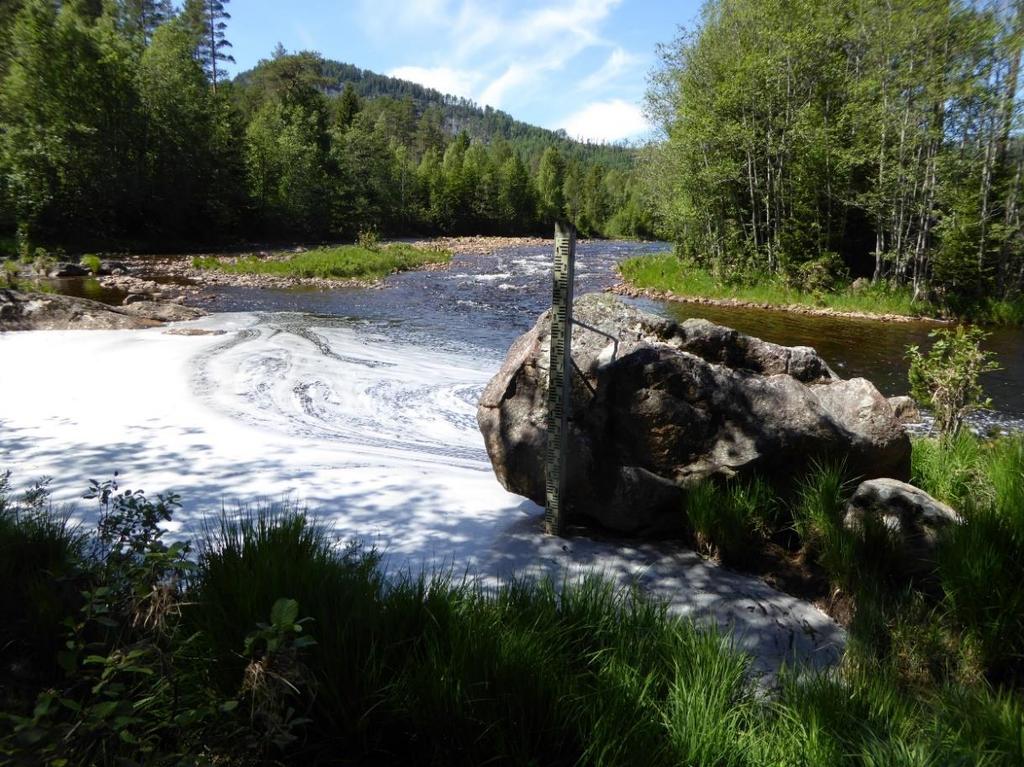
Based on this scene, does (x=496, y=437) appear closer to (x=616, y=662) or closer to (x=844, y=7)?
(x=616, y=662)

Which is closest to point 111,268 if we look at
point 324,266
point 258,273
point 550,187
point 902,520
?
point 258,273

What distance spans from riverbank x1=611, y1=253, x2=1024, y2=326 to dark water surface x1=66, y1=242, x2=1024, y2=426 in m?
0.91

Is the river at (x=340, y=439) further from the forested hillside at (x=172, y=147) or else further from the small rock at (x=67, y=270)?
the forested hillside at (x=172, y=147)

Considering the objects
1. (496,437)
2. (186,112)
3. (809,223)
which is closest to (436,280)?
(809,223)

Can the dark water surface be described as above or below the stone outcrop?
below

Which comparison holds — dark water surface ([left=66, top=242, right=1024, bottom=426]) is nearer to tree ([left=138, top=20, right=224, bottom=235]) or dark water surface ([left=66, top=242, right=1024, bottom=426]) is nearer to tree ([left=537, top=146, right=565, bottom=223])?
tree ([left=138, top=20, right=224, bottom=235])

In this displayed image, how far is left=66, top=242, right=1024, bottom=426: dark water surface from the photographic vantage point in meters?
12.2

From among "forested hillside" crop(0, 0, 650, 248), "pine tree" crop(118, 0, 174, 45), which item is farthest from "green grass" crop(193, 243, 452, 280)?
"pine tree" crop(118, 0, 174, 45)

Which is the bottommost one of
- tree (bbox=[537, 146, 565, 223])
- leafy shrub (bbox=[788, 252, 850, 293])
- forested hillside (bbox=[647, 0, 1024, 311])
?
leafy shrub (bbox=[788, 252, 850, 293])

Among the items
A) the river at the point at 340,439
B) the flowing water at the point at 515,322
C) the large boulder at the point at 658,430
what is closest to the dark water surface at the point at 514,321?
the flowing water at the point at 515,322

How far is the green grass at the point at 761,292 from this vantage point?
62.3ft

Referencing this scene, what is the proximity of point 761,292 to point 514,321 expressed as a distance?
1095 cm

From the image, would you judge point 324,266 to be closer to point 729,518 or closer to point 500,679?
point 729,518

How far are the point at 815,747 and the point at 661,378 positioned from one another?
9.96 ft
